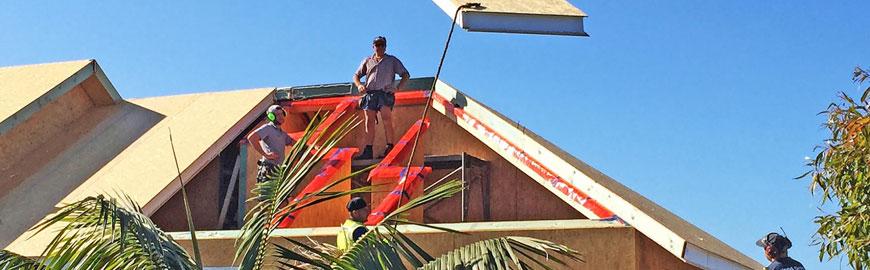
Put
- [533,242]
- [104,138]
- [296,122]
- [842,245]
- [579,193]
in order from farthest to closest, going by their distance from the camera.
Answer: [104,138] → [296,122] → [842,245] → [579,193] → [533,242]

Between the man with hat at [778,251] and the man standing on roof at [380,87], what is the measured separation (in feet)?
13.0

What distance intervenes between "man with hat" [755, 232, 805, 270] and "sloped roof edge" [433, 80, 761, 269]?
58 cm

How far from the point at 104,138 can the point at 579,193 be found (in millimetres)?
5740

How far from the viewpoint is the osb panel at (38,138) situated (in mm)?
12039

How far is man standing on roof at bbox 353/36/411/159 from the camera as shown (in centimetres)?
1066

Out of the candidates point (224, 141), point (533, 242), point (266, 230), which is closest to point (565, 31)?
point (533, 242)

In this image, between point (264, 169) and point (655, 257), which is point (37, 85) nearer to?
point (264, 169)

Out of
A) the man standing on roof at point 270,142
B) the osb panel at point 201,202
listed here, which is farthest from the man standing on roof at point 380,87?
the osb panel at point 201,202

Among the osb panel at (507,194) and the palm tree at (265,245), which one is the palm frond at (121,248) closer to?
the palm tree at (265,245)

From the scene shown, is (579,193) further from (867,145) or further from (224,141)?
(224,141)

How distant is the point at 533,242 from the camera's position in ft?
22.0

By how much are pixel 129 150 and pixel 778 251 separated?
22.1 ft

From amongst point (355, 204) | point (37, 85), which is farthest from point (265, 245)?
point (37, 85)

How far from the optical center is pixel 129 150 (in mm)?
11961
